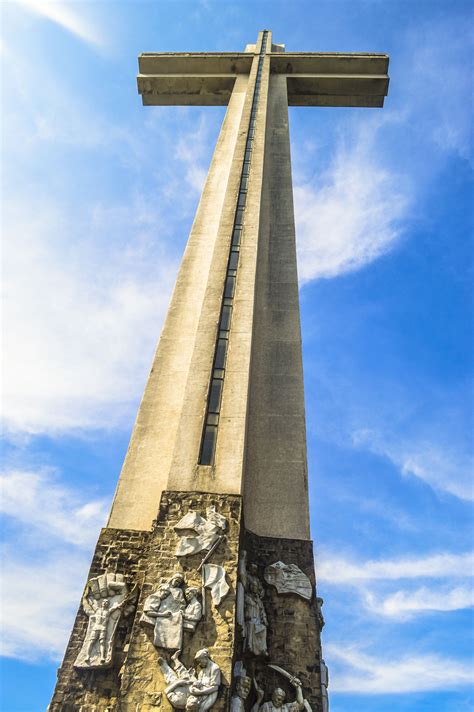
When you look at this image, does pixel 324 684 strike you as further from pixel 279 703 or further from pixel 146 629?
pixel 146 629

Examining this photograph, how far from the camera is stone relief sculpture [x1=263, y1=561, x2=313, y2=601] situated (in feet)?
32.7

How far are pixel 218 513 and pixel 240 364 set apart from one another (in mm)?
3400

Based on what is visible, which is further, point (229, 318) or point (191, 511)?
point (229, 318)

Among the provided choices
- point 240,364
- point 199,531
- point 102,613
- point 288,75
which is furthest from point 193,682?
point 288,75

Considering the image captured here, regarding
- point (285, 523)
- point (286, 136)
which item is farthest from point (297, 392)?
point (286, 136)

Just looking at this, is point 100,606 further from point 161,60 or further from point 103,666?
point 161,60

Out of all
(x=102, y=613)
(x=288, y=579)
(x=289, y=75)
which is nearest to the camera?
(x=102, y=613)

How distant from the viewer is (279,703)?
28.5 feet

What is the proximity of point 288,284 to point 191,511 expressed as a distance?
7581 mm

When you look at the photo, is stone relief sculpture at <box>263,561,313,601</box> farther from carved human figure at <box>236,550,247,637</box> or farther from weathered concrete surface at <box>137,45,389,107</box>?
weathered concrete surface at <box>137,45,389,107</box>

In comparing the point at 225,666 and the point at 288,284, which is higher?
the point at 288,284

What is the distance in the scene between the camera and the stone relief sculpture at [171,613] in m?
8.13

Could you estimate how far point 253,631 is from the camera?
9.24 metres

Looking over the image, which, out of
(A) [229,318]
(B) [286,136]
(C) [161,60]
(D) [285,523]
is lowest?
(D) [285,523]
